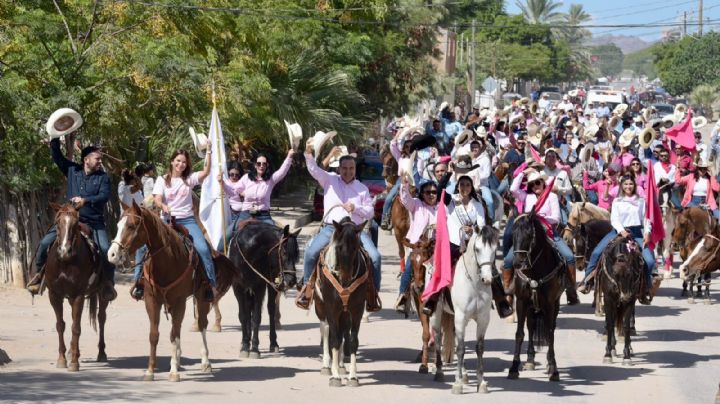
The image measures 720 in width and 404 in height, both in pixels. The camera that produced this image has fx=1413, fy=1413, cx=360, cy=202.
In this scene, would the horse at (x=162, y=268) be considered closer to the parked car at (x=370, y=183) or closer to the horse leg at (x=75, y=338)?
the horse leg at (x=75, y=338)

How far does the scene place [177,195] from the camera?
16.6 meters

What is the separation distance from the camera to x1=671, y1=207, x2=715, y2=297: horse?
24906 mm

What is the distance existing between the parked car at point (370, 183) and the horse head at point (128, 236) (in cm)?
1932

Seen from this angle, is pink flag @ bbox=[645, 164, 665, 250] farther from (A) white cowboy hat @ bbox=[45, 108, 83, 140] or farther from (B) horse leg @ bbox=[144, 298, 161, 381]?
(A) white cowboy hat @ bbox=[45, 108, 83, 140]

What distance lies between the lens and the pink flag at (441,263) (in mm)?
15094

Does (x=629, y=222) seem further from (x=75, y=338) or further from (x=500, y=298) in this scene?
(x=75, y=338)

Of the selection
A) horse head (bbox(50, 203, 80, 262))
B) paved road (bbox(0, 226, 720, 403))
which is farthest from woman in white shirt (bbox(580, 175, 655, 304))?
horse head (bbox(50, 203, 80, 262))

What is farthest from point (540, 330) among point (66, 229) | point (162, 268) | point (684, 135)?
point (684, 135)

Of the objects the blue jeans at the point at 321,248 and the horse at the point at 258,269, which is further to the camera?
the horse at the point at 258,269

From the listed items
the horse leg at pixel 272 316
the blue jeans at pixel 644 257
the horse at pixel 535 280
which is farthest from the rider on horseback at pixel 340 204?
the blue jeans at pixel 644 257

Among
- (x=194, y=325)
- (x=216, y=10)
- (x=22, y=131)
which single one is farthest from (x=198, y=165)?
(x=194, y=325)

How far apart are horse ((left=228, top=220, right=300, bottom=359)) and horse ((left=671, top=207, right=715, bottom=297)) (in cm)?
951

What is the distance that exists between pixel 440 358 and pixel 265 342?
3716 millimetres

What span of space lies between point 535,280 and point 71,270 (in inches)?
209
